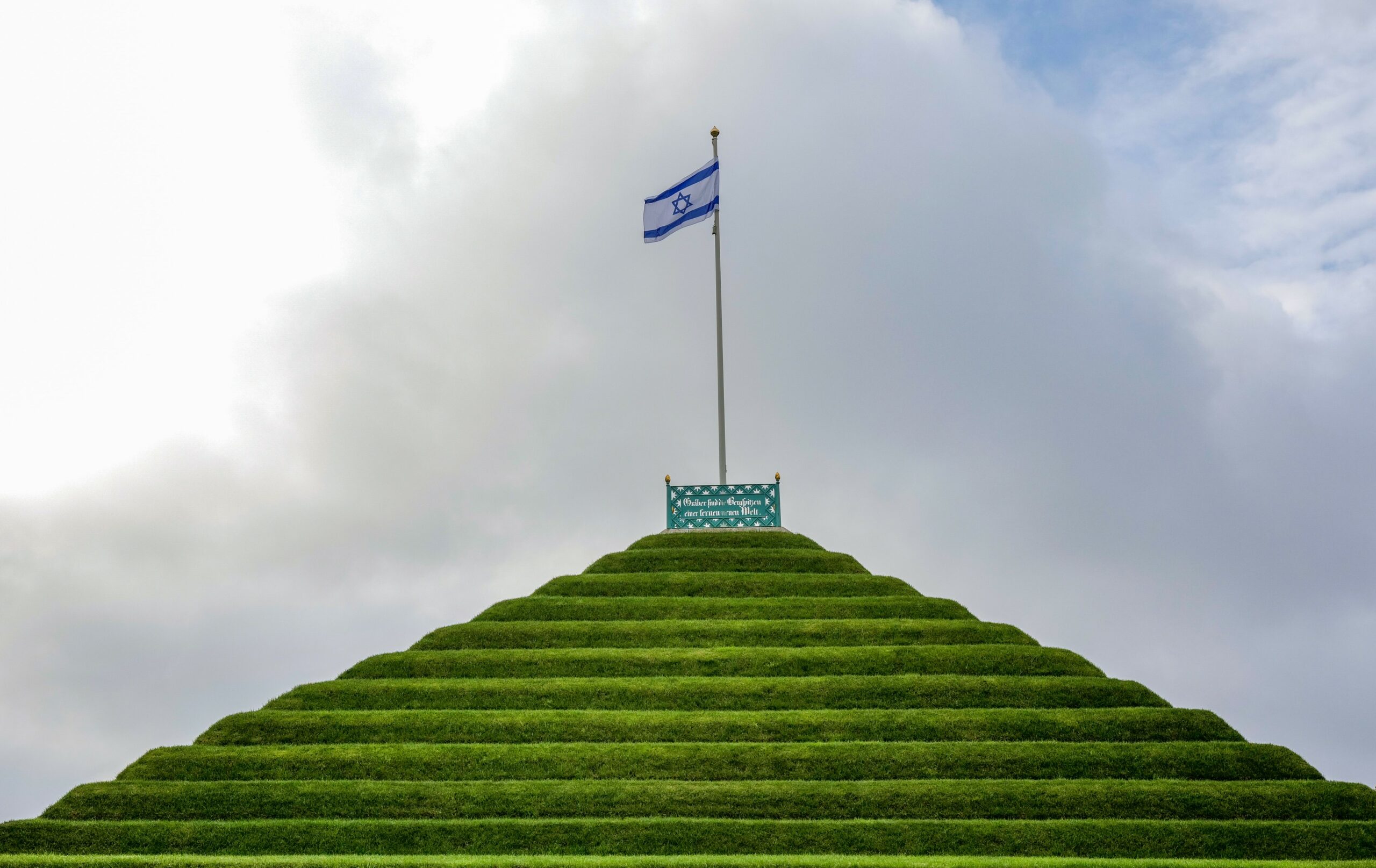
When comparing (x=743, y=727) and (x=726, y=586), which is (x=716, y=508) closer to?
(x=726, y=586)

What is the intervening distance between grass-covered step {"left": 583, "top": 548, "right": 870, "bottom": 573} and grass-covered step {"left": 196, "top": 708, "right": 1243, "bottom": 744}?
10579 millimetres

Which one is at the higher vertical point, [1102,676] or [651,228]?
[651,228]

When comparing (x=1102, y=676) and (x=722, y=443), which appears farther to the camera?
(x=722, y=443)

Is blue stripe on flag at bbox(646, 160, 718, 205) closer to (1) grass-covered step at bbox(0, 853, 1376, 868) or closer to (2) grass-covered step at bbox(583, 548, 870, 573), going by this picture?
(2) grass-covered step at bbox(583, 548, 870, 573)

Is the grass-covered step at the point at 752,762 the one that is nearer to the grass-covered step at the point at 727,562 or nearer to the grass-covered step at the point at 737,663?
the grass-covered step at the point at 737,663

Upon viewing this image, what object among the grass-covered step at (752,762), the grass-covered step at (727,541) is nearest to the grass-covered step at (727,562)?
the grass-covered step at (727,541)

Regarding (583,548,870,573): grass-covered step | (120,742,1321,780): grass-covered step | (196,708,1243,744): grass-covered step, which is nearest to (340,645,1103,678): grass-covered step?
(196,708,1243,744): grass-covered step

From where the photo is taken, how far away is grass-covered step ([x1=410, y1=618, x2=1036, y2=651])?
30625 millimetres

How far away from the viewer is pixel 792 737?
25.2 meters

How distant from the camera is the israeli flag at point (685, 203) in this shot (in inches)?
1610

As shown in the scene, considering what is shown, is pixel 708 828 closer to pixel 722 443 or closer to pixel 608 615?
pixel 608 615

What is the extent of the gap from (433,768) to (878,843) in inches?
406

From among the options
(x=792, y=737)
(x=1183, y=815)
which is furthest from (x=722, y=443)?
(x=1183, y=815)

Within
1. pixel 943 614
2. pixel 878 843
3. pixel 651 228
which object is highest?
pixel 651 228
